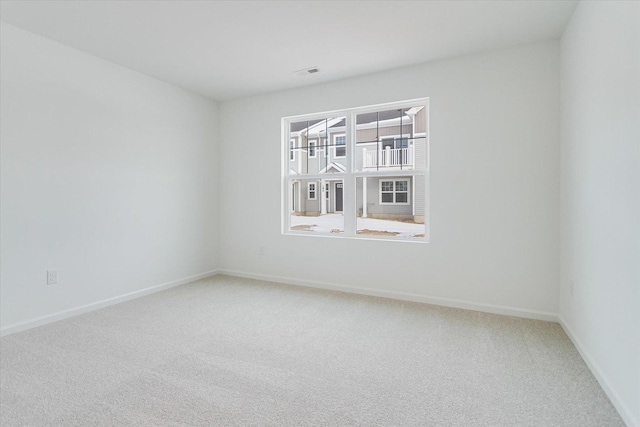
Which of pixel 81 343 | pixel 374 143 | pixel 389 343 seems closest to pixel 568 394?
pixel 389 343

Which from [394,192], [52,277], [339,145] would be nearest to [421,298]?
[394,192]

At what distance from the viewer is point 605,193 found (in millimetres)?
1906

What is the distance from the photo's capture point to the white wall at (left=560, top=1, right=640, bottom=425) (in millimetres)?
1566

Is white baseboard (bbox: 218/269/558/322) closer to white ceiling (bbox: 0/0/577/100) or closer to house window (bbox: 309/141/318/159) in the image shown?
house window (bbox: 309/141/318/159)

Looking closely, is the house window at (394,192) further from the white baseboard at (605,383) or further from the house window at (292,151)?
the white baseboard at (605,383)

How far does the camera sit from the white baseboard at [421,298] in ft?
9.81

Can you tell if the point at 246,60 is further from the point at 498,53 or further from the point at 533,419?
the point at 533,419

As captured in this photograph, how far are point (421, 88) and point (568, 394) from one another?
9.46 ft

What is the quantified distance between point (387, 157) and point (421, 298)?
1636mm

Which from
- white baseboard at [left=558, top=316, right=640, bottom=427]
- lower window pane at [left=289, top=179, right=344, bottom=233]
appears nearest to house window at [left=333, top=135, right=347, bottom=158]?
lower window pane at [left=289, top=179, right=344, bottom=233]

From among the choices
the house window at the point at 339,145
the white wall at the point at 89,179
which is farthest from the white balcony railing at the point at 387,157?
the white wall at the point at 89,179

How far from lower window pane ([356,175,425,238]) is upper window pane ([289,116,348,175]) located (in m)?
0.45

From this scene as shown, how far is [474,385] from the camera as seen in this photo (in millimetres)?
1913

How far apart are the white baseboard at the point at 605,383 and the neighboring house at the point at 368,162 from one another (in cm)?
173
